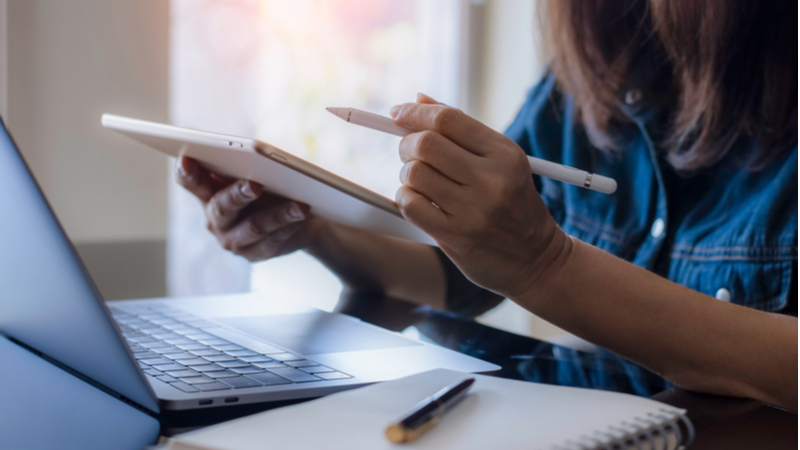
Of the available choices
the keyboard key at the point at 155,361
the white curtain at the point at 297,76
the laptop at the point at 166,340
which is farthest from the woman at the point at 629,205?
the white curtain at the point at 297,76

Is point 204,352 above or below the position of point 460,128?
below

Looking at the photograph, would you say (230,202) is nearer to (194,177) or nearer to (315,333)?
(194,177)

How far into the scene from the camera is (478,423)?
30cm

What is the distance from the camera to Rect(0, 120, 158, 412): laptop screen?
33cm

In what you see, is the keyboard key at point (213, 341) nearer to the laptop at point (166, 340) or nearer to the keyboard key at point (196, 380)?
the laptop at point (166, 340)

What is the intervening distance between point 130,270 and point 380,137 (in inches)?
37.7

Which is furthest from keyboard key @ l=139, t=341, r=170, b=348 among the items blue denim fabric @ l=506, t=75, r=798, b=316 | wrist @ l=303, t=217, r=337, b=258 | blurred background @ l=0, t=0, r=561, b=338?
blurred background @ l=0, t=0, r=561, b=338

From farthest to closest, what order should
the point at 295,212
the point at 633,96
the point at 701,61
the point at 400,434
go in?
1. the point at 633,96
2. the point at 701,61
3. the point at 295,212
4. the point at 400,434

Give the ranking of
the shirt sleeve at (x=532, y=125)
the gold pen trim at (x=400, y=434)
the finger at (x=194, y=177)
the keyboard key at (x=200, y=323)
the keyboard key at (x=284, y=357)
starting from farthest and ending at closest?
the shirt sleeve at (x=532, y=125), the finger at (x=194, y=177), the keyboard key at (x=200, y=323), the keyboard key at (x=284, y=357), the gold pen trim at (x=400, y=434)

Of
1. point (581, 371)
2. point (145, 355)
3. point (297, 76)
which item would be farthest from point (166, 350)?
point (297, 76)

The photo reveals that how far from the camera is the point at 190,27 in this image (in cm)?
170

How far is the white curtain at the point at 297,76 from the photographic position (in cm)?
173

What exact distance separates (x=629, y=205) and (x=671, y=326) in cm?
47

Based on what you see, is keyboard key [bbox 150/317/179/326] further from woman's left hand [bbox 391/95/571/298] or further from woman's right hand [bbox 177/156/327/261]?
woman's left hand [bbox 391/95/571/298]
